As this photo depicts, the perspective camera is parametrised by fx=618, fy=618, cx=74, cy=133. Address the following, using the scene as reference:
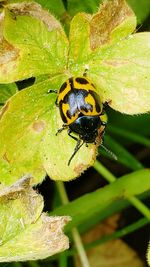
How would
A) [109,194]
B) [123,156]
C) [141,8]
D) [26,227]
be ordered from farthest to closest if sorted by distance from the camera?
[123,156], [141,8], [109,194], [26,227]

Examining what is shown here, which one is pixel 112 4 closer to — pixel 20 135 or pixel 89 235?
pixel 20 135

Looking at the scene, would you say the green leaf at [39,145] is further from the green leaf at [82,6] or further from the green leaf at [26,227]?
the green leaf at [82,6]

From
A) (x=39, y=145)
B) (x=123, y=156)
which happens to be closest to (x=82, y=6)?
(x=39, y=145)

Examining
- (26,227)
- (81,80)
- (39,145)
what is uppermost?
(81,80)

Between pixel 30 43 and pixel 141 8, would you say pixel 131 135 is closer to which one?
pixel 141 8

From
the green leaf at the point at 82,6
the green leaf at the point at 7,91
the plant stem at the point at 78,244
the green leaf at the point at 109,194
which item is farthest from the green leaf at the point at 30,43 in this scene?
the plant stem at the point at 78,244

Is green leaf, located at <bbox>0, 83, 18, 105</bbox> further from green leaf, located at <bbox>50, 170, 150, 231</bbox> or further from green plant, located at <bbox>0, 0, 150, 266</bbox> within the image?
green leaf, located at <bbox>50, 170, 150, 231</bbox>
